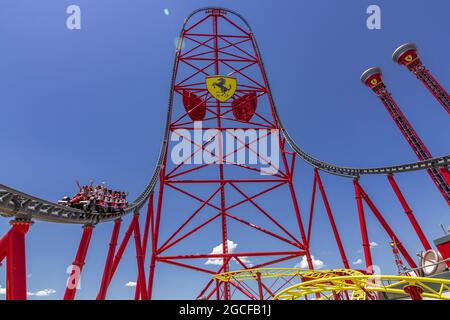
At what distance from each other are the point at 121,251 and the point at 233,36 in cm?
1214

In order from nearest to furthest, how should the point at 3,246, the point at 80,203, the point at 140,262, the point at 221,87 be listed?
1. the point at 3,246
2. the point at 80,203
3. the point at 140,262
4. the point at 221,87

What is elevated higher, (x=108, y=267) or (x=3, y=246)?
(x=108, y=267)

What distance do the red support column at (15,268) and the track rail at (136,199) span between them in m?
0.55

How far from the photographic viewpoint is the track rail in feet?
19.0

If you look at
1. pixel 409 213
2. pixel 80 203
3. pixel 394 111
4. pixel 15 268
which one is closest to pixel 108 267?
pixel 80 203

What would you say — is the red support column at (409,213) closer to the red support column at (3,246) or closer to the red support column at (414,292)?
the red support column at (414,292)

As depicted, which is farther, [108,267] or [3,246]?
[108,267]

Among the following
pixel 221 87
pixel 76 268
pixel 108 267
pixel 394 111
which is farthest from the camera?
pixel 394 111

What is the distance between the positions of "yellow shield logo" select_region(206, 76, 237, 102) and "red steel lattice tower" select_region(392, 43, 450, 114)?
2165cm

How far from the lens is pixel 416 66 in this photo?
2836 centimetres

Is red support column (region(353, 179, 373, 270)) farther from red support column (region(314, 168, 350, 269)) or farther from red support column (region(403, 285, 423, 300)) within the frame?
red support column (region(403, 285, 423, 300))

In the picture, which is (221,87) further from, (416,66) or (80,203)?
(416,66)

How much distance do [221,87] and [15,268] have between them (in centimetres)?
1132
